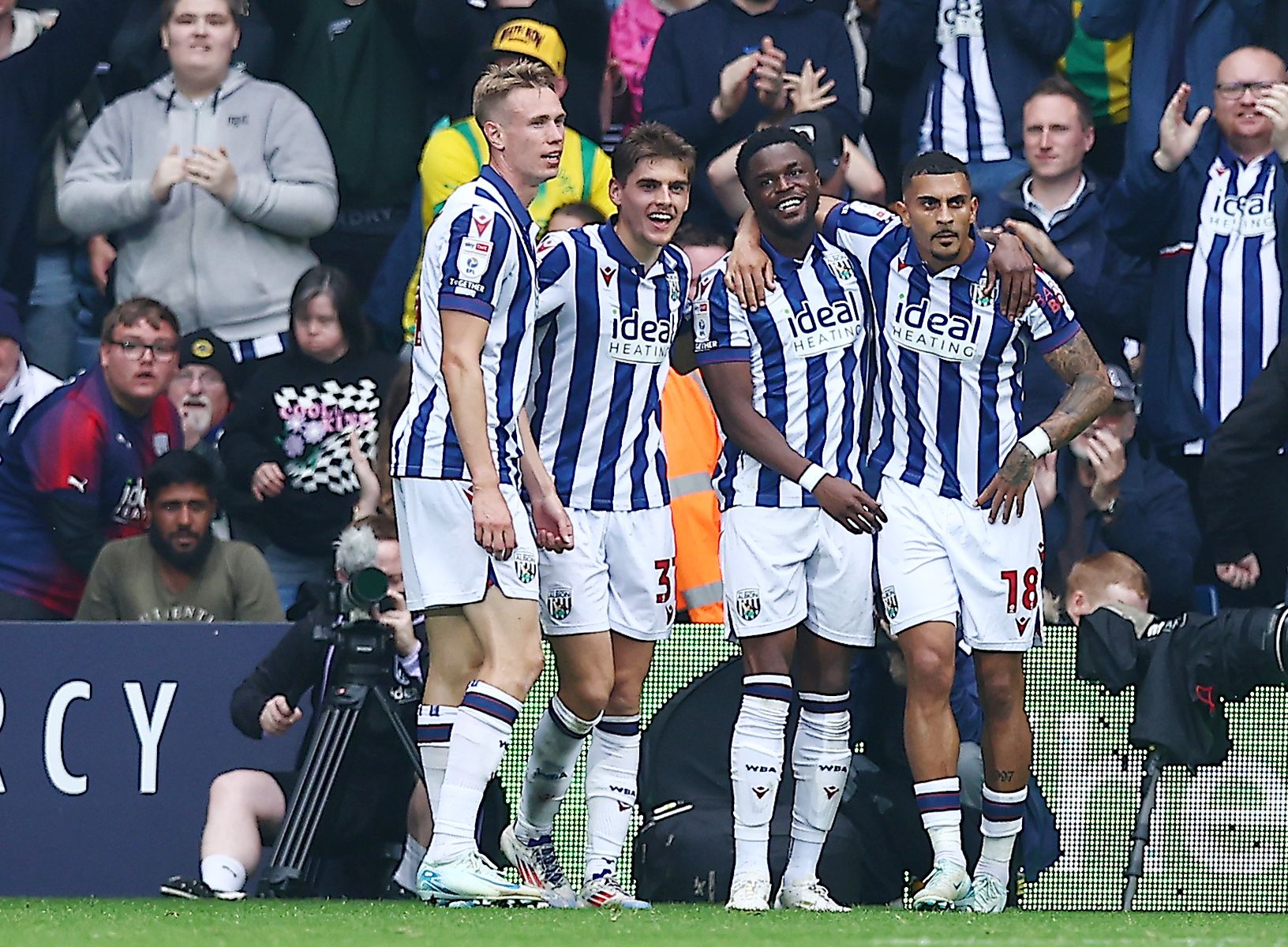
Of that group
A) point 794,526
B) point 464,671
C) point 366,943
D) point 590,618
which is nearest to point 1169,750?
point 794,526

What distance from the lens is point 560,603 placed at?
566 cm

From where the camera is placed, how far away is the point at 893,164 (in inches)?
318

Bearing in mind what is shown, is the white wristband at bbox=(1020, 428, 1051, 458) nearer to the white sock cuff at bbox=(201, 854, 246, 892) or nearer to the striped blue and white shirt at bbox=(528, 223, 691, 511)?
the striped blue and white shirt at bbox=(528, 223, 691, 511)

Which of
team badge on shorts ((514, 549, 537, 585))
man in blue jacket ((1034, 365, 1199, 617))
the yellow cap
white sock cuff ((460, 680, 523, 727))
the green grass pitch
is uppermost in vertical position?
the yellow cap

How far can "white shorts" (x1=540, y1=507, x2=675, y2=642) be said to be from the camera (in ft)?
18.6

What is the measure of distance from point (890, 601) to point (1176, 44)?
2.91 metres

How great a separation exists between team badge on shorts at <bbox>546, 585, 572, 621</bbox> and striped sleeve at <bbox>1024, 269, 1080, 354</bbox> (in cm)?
156

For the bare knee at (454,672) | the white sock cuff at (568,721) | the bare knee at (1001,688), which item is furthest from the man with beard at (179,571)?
the bare knee at (1001,688)

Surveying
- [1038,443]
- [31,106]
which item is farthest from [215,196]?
[1038,443]

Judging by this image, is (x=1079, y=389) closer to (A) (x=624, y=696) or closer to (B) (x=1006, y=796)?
(B) (x=1006, y=796)

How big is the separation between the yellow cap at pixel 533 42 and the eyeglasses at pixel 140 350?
1660 millimetres

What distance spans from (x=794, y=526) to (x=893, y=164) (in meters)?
2.69

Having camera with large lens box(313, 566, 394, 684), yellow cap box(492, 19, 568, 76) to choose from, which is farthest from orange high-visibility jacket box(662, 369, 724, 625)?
yellow cap box(492, 19, 568, 76)

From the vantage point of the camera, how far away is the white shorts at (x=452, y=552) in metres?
5.19
